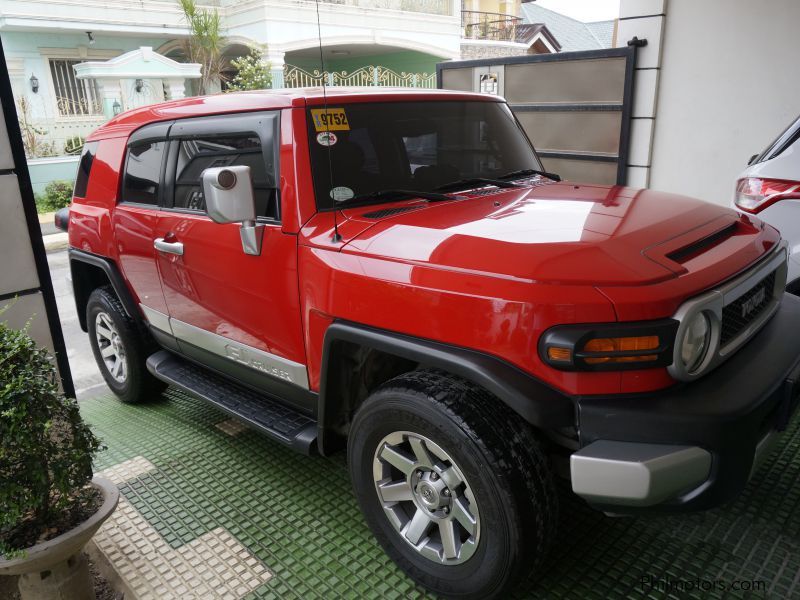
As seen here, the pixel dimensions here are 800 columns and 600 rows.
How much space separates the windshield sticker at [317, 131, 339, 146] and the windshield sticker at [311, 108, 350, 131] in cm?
2

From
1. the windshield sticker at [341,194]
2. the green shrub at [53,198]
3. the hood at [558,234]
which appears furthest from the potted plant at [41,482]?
the green shrub at [53,198]

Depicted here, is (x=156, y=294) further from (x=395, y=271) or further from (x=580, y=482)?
(x=580, y=482)

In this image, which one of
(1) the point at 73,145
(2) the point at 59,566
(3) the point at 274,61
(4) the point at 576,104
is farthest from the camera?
(3) the point at 274,61

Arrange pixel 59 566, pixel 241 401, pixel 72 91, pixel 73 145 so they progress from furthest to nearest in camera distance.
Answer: pixel 72 91
pixel 73 145
pixel 241 401
pixel 59 566

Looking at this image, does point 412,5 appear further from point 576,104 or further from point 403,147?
point 403,147

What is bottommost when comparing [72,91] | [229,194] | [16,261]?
[16,261]

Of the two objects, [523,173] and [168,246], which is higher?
[523,173]

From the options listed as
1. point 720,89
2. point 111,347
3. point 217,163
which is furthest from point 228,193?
point 720,89

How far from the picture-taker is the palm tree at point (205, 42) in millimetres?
17250

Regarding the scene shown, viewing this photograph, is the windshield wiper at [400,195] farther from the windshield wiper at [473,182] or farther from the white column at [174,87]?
the white column at [174,87]

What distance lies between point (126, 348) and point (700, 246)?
11.0ft

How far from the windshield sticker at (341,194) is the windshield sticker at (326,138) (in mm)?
200

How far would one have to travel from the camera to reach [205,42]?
58.4 feet

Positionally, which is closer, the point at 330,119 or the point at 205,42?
the point at 330,119
